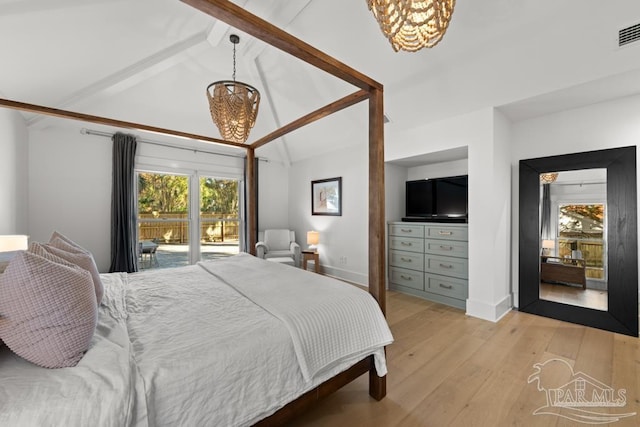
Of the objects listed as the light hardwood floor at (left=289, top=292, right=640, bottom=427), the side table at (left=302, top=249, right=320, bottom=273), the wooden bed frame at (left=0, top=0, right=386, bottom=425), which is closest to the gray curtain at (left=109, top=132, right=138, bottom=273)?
the wooden bed frame at (left=0, top=0, right=386, bottom=425)

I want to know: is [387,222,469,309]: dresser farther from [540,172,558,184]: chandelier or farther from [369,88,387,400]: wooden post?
[369,88,387,400]: wooden post

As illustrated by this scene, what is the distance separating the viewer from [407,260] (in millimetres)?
3941

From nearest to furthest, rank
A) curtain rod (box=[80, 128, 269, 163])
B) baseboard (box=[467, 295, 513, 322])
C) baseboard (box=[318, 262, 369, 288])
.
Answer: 1. baseboard (box=[467, 295, 513, 322])
2. curtain rod (box=[80, 128, 269, 163])
3. baseboard (box=[318, 262, 369, 288])

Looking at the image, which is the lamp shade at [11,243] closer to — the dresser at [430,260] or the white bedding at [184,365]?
the white bedding at [184,365]

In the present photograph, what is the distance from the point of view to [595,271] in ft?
9.16

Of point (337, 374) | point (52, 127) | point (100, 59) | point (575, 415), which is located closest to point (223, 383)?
point (337, 374)

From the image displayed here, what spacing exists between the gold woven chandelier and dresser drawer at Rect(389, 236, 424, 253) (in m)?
2.75

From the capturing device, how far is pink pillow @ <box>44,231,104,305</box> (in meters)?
1.46

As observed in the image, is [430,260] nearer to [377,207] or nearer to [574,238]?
[574,238]

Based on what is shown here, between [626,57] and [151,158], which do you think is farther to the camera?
[151,158]

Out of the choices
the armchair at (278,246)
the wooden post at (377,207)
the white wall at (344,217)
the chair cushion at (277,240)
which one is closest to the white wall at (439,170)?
the white wall at (344,217)

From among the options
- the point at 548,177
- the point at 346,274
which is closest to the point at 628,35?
the point at 548,177

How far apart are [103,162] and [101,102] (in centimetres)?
89

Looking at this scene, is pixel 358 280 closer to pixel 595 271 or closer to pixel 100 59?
pixel 595 271
